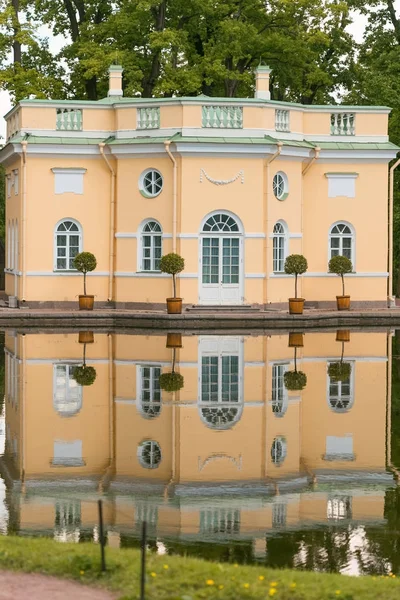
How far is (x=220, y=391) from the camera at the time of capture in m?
18.2

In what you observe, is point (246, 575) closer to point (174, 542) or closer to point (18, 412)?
point (174, 542)

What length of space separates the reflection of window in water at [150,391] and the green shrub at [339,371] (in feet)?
9.47

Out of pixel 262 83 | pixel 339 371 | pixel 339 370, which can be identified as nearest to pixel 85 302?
pixel 262 83

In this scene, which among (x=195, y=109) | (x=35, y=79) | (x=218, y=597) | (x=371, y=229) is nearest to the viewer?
(x=218, y=597)

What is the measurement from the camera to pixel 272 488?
38.5 ft

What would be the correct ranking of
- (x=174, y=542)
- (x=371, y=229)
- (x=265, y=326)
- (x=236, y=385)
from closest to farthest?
(x=174, y=542) < (x=236, y=385) < (x=265, y=326) < (x=371, y=229)

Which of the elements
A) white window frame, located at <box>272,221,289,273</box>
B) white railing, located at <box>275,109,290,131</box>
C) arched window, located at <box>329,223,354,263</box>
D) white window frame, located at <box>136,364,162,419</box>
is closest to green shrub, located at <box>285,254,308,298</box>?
white window frame, located at <box>272,221,289,273</box>

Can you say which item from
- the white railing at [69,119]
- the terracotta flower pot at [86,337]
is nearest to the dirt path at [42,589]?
the terracotta flower pot at [86,337]

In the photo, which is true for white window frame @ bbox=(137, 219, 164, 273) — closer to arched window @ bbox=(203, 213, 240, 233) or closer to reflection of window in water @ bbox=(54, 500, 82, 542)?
arched window @ bbox=(203, 213, 240, 233)

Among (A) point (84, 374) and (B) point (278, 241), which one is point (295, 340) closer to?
(B) point (278, 241)

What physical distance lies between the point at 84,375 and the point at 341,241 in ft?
54.1

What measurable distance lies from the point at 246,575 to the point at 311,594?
58 centimetres

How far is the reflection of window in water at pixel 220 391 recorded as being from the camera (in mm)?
15836

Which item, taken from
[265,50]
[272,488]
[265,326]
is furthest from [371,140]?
[272,488]
